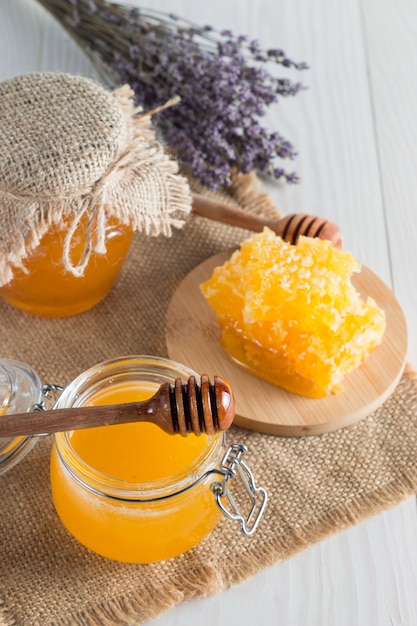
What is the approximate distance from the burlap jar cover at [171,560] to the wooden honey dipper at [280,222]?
17 cm

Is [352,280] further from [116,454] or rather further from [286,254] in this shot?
[116,454]

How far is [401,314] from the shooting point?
1.42 meters

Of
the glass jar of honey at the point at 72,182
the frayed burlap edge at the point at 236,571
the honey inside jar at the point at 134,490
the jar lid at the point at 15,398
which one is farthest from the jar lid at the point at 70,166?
the frayed burlap edge at the point at 236,571

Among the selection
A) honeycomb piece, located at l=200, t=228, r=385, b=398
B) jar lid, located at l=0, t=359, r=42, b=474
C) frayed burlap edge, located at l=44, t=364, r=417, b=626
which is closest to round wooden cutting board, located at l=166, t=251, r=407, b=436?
honeycomb piece, located at l=200, t=228, r=385, b=398

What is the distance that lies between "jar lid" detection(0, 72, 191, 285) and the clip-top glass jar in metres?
0.23

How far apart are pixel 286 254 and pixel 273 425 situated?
0.26m

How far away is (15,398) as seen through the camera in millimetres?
1153

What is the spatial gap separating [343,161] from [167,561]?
0.99 m

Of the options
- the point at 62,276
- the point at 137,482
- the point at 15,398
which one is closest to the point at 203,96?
the point at 62,276

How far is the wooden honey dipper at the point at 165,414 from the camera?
0.97 m

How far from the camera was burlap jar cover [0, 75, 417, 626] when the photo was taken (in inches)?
43.1

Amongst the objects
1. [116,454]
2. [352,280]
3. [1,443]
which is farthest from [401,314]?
[1,443]

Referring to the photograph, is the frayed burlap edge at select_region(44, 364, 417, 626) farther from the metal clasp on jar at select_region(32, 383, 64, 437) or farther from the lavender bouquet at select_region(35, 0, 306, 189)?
the lavender bouquet at select_region(35, 0, 306, 189)

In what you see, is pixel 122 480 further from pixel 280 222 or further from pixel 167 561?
pixel 280 222
